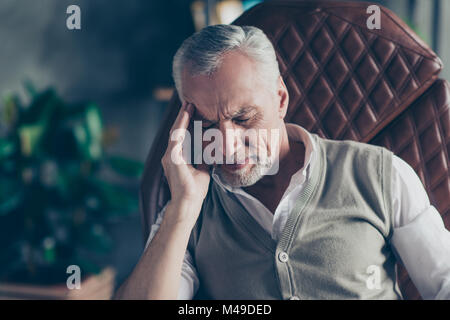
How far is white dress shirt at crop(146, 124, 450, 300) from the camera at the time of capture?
2.09 feet

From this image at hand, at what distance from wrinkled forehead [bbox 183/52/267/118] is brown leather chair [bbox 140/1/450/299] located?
0.16m

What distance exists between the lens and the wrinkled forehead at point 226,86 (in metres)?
0.65

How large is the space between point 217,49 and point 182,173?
204 millimetres

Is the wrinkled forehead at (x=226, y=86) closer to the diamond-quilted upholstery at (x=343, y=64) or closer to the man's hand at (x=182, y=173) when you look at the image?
the man's hand at (x=182, y=173)

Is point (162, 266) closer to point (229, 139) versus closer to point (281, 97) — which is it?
point (229, 139)

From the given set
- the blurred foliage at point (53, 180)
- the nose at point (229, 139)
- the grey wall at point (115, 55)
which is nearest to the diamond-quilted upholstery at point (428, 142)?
the nose at point (229, 139)

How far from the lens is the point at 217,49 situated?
0.65 m

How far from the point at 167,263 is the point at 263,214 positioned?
19 centimetres

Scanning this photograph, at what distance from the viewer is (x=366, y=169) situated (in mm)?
676

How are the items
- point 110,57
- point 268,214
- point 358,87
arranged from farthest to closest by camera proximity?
point 110,57 < point 358,87 < point 268,214

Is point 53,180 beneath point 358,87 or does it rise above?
beneath

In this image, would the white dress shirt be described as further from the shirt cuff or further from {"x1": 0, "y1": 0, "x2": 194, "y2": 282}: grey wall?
{"x1": 0, "y1": 0, "x2": 194, "y2": 282}: grey wall

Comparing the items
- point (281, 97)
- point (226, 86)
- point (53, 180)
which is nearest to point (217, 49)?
point (226, 86)
